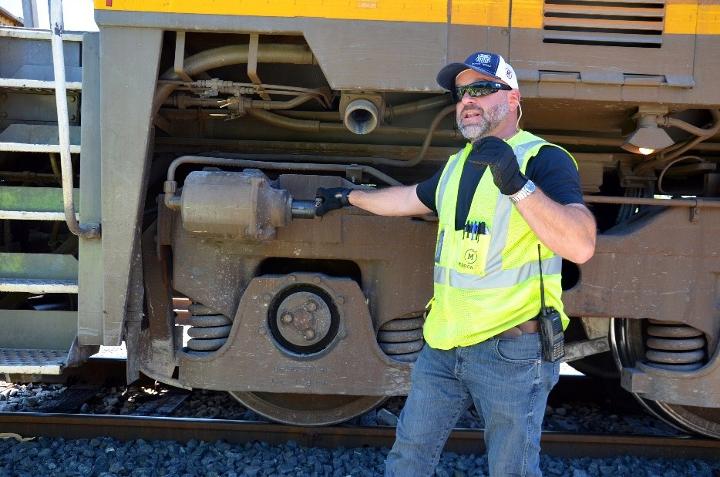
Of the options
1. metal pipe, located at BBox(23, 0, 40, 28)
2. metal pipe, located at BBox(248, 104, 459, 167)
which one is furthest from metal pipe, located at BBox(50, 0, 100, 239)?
metal pipe, located at BBox(248, 104, 459, 167)

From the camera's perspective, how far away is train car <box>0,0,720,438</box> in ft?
9.48

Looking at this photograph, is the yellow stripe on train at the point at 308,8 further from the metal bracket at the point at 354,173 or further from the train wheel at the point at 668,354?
the train wheel at the point at 668,354

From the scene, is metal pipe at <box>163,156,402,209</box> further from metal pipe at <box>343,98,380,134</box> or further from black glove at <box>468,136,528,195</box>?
black glove at <box>468,136,528,195</box>

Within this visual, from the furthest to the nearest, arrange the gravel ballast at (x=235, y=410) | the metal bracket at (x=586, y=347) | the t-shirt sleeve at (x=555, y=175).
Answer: the gravel ballast at (x=235, y=410), the metal bracket at (x=586, y=347), the t-shirt sleeve at (x=555, y=175)

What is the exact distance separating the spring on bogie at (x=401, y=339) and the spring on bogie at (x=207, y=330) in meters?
0.86

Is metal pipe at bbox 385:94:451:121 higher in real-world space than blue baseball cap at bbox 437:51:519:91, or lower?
lower

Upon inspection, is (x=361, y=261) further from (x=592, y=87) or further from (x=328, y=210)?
(x=592, y=87)

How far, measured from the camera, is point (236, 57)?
10.1 ft

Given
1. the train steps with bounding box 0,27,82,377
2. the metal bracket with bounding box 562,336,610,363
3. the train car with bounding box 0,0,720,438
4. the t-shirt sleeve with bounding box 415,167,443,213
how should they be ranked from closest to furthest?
the t-shirt sleeve with bounding box 415,167,443,213, the train car with bounding box 0,0,720,438, the train steps with bounding box 0,27,82,377, the metal bracket with bounding box 562,336,610,363

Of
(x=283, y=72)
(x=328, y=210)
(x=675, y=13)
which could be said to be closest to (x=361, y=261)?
(x=328, y=210)

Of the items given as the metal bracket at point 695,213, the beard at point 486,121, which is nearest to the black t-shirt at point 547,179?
the beard at point 486,121

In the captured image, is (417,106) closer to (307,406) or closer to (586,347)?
(586,347)

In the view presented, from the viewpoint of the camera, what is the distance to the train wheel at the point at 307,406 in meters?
3.73

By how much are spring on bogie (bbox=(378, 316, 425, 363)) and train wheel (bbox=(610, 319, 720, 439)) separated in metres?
1.20
